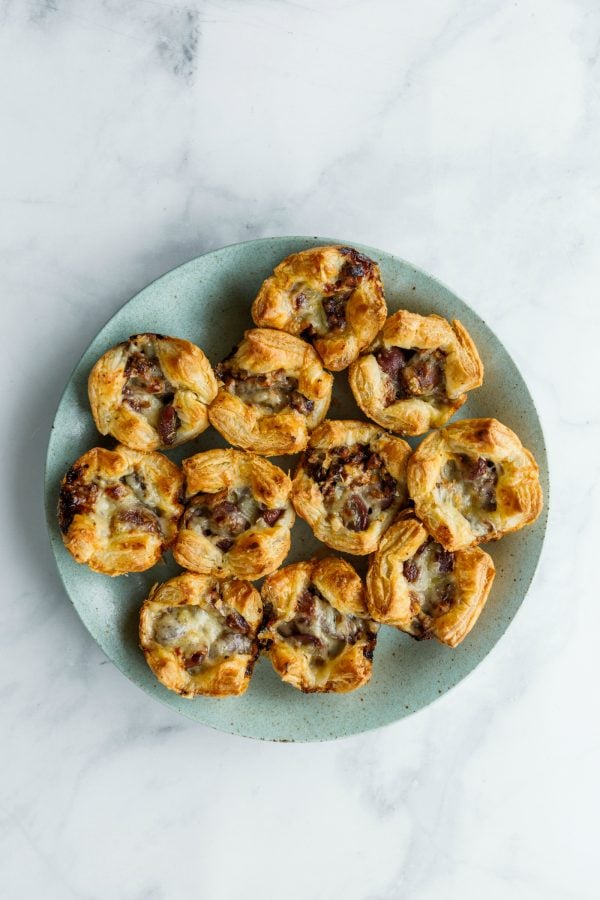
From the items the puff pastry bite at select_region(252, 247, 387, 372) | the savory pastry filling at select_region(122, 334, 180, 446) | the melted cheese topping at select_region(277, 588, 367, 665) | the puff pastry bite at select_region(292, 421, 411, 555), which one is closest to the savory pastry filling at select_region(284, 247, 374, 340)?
the puff pastry bite at select_region(252, 247, 387, 372)

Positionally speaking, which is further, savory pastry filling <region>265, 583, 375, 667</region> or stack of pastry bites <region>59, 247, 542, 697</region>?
savory pastry filling <region>265, 583, 375, 667</region>

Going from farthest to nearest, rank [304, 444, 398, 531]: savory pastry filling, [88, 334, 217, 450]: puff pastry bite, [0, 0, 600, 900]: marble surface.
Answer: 1. [0, 0, 600, 900]: marble surface
2. [304, 444, 398, 531]: savory pastry filling
3. [88, 334, 217, 450]: puff pastry bite

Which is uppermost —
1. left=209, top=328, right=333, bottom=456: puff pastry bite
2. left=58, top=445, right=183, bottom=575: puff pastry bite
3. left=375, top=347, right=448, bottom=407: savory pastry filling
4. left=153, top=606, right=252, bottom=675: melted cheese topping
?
left=375, top=347, right=448, bottom=407: savory pastry filling

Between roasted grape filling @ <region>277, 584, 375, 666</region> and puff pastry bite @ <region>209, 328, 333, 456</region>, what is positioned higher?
puff pastry bite @ <region>209, 328, 333, 456</region>

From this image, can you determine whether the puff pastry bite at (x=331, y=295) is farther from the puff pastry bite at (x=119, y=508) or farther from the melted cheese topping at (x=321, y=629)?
the melted cheese topping at (x=321, y=629)

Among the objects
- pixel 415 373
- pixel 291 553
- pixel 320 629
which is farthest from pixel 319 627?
pixel 415 373

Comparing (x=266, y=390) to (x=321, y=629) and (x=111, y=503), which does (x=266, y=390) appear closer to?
(x=111, y=503)

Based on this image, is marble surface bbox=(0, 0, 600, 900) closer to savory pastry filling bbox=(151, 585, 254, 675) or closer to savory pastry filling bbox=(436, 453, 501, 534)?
savory pastry filling bbox=(151, 585, 254, 675)

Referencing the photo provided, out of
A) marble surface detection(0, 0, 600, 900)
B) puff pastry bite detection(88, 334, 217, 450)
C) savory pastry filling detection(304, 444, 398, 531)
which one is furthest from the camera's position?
marble surface detection(0, 0, 600, 900)

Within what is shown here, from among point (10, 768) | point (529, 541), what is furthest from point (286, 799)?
point (529, 541)

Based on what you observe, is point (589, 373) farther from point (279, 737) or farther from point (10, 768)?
point (10, 768)
